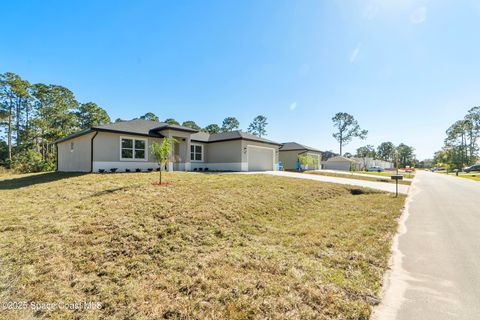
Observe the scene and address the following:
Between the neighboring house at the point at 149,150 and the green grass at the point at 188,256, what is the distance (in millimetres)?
6808

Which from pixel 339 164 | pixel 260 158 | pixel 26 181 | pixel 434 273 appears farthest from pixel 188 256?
pixel 339 164

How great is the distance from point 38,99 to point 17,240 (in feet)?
144

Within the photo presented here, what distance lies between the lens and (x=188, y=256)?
4285 millimetres

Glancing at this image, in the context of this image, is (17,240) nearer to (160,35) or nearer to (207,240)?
(207,240)

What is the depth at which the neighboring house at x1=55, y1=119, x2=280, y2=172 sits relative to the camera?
14.6 metres

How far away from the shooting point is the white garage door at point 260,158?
21.3m

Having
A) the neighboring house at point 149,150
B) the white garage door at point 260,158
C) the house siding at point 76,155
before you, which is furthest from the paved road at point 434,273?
the house siding at point 76,155

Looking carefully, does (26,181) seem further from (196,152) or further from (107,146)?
(196,152)

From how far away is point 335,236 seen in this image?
5.57 metres

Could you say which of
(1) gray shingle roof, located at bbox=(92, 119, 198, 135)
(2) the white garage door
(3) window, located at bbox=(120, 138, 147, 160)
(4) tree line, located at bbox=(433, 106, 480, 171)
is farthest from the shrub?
(4) tree line, located at bbox=(433, 106, 480, 171)

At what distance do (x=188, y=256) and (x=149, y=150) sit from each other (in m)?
14.1

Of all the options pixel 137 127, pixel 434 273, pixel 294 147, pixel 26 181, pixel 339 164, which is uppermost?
pixel 137 127

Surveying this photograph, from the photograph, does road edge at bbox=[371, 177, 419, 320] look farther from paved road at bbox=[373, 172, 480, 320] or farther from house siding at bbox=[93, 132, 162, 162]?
house siding at bbox=[93, 132, 162, 162]

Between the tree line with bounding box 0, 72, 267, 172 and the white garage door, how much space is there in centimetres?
2503
